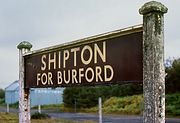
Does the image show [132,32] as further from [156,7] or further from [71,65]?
[71,65]

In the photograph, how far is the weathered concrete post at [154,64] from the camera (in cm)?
328

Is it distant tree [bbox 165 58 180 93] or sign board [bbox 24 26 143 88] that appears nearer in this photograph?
sign board [bbox 24 26 143 88]

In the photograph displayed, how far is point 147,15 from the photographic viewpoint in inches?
134

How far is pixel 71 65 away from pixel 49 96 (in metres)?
54.0

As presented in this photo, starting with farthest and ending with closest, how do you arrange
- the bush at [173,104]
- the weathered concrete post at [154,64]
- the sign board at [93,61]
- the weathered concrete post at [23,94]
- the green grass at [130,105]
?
the green grass at [130,105]
the bush at [173,104]
the weathered concrete post at [23,94]
the sign board at [93,61]
the weathered concrete post at [154,64]

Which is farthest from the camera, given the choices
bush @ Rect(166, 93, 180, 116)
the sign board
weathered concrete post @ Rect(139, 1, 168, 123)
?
bush @ Rect(166, 93, 180, 116)

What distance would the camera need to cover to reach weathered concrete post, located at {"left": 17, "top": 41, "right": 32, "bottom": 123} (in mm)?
5598

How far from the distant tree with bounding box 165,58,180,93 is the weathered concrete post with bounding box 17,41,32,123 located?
30.2 m

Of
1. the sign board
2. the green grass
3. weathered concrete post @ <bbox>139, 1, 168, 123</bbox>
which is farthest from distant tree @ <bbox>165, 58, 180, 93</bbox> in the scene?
weathered concrete post @ <bbox>139, 1, 168, 123</bbox>

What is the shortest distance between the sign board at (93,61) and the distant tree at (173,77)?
30722mm

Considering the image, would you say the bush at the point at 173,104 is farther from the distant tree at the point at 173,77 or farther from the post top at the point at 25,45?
the post top at the point at 25,45

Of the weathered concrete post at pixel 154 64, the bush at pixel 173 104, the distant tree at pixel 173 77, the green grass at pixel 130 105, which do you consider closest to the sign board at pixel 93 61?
the weathered concrete post at pixel 154 64

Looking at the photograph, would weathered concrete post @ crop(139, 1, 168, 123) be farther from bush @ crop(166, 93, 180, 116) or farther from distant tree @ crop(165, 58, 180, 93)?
distant tree @ crop(165, 58, 180, 93)

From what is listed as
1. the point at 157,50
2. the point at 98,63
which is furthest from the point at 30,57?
the point at 157,50
